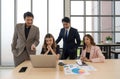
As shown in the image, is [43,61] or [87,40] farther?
[87,40]

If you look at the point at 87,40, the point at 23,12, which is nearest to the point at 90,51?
the point at 87,40

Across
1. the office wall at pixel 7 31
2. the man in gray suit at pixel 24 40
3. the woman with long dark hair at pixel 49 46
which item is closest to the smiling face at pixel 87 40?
the woman with long dark hair at pixel 49 46

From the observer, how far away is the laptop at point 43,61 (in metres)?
2.28

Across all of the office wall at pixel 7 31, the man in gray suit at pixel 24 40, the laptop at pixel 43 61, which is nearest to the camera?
the laptop at pixel 43 61

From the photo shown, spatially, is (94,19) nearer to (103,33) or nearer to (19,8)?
(103,33)

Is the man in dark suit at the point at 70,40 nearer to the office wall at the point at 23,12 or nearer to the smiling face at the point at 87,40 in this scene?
the smiling face at the point at 87,40

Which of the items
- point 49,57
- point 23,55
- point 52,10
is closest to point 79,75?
point 49,57

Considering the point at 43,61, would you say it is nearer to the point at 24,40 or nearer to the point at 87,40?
the point at 24,40

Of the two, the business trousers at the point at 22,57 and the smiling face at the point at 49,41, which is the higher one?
the smiling face at the point at 49,41

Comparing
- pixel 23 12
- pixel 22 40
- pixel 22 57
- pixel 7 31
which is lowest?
pixel 22 57

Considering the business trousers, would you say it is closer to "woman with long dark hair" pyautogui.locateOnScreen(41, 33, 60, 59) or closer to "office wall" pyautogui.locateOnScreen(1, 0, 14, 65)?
"woman with long dark hair" pyautogui.locateOnScreen(41, 33, 60, 59)

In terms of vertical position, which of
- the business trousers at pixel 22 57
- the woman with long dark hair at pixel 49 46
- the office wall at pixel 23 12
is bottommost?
the business trousers at pixel 22 57

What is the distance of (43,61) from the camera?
7.71 ft

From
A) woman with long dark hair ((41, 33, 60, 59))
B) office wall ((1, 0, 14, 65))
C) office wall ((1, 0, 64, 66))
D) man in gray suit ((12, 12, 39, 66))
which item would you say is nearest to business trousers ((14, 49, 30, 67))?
man in gray suit ((12, 12, 39, 66))
